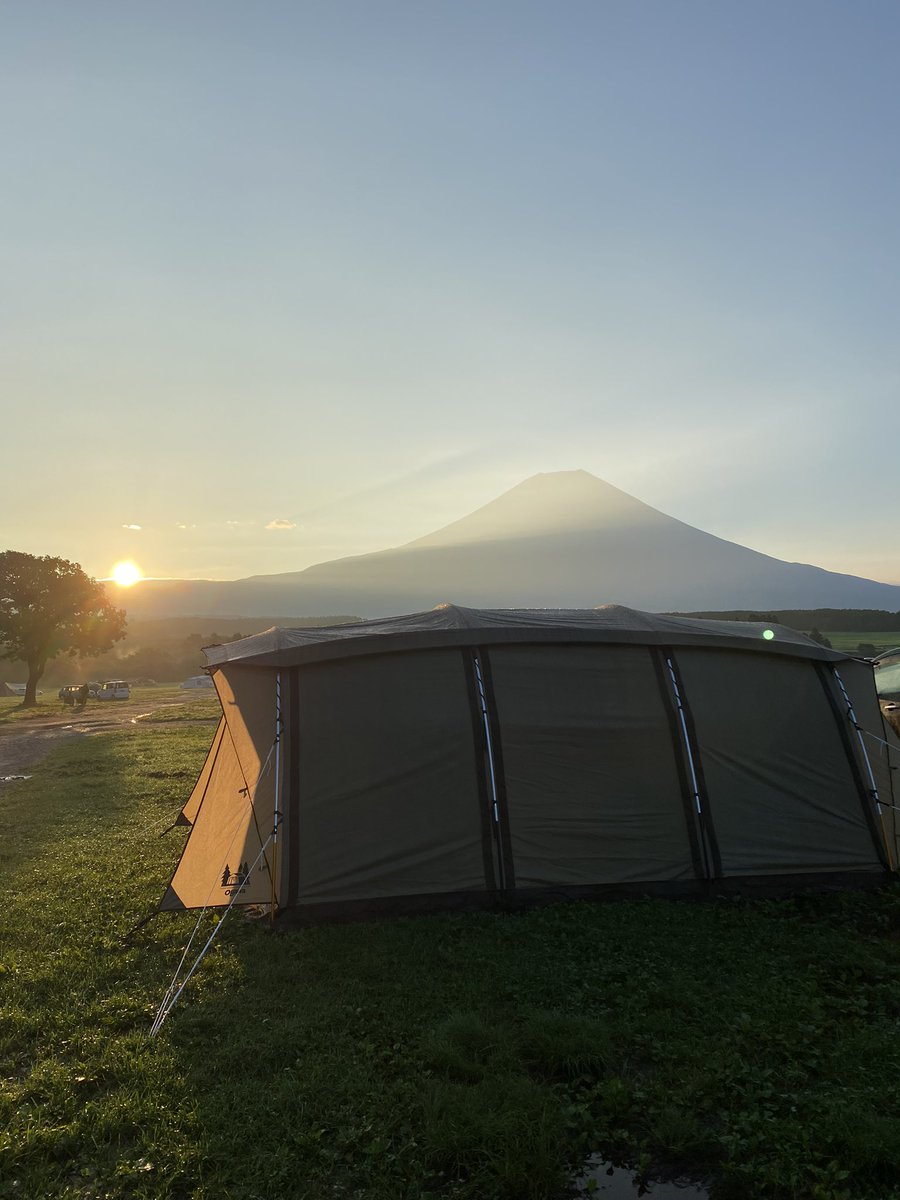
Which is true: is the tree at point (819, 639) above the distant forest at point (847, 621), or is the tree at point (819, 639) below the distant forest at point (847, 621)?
above

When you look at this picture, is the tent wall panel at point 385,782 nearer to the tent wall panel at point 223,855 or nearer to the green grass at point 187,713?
the tent wall panel at point 223,855

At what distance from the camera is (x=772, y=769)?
304 inches

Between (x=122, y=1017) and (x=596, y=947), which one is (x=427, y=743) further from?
(x=122, y=1017)

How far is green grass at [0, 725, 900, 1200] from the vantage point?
152 inches

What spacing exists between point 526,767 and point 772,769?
2440mm

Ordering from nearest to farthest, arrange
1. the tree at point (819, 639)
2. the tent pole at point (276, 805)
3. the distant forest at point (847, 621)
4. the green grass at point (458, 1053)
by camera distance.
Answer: the green grass at point (458, 1053) → the tent pole at point (276, 805) → the tree at point (819, 639) → the distant forest at point (847, 621)

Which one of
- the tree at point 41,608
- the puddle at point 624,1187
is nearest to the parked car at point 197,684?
the tree at point 41,608

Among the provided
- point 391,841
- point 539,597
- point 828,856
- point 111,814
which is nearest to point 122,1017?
point 391,841

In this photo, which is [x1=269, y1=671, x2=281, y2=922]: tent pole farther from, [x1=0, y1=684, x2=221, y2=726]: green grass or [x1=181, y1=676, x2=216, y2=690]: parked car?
[x1=181, y1=676, x2=216, y2=690]: parked car

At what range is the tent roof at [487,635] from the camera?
725 centimetres

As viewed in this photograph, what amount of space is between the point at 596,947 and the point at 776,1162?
2.48 metres

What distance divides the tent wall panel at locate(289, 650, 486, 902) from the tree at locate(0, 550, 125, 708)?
121 feet

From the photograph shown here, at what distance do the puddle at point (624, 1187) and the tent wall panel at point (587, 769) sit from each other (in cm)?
323

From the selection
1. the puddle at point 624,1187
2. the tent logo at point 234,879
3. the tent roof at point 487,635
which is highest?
the tent roof at point 487,635
